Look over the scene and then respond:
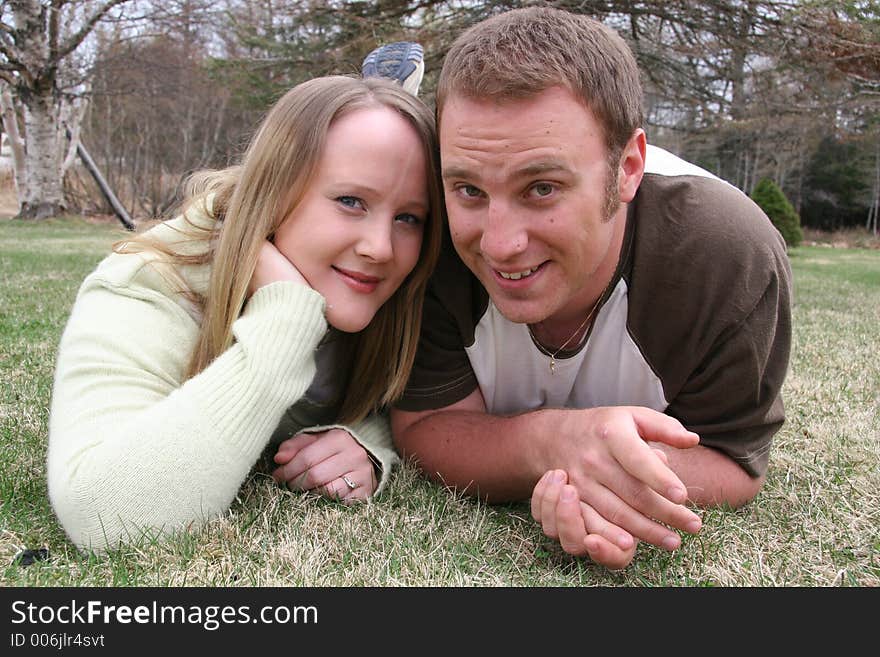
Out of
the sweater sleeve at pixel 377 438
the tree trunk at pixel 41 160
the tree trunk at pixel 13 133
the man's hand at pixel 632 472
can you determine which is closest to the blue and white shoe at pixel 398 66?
the sweater sleeve at pixel 377 438

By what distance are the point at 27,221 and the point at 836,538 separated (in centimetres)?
1823

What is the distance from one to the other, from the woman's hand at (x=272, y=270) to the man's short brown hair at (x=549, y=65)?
59 cm

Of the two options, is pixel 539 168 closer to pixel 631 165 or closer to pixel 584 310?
pixel 631 165

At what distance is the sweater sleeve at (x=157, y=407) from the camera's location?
174 cm

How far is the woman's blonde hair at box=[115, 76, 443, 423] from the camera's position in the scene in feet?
7.06

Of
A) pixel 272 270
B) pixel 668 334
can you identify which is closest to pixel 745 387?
pixel 668 334

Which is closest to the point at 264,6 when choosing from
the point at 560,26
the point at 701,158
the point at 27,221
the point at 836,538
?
the point at 27,221

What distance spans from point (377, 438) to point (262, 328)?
0.59m

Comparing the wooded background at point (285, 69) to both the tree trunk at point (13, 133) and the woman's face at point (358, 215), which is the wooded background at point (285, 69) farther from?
the woman's face at point (358, 215)

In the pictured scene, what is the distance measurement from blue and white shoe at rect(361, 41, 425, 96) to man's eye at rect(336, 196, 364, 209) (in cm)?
119

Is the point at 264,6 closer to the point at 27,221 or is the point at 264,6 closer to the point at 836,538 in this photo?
the point at 27,221

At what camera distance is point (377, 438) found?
2.40 meters

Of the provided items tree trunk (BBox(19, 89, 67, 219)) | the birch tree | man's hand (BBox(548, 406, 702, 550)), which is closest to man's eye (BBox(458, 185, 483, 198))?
man's hand (BBox(548, 406, 702, 550))

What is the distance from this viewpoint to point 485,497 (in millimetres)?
2182
